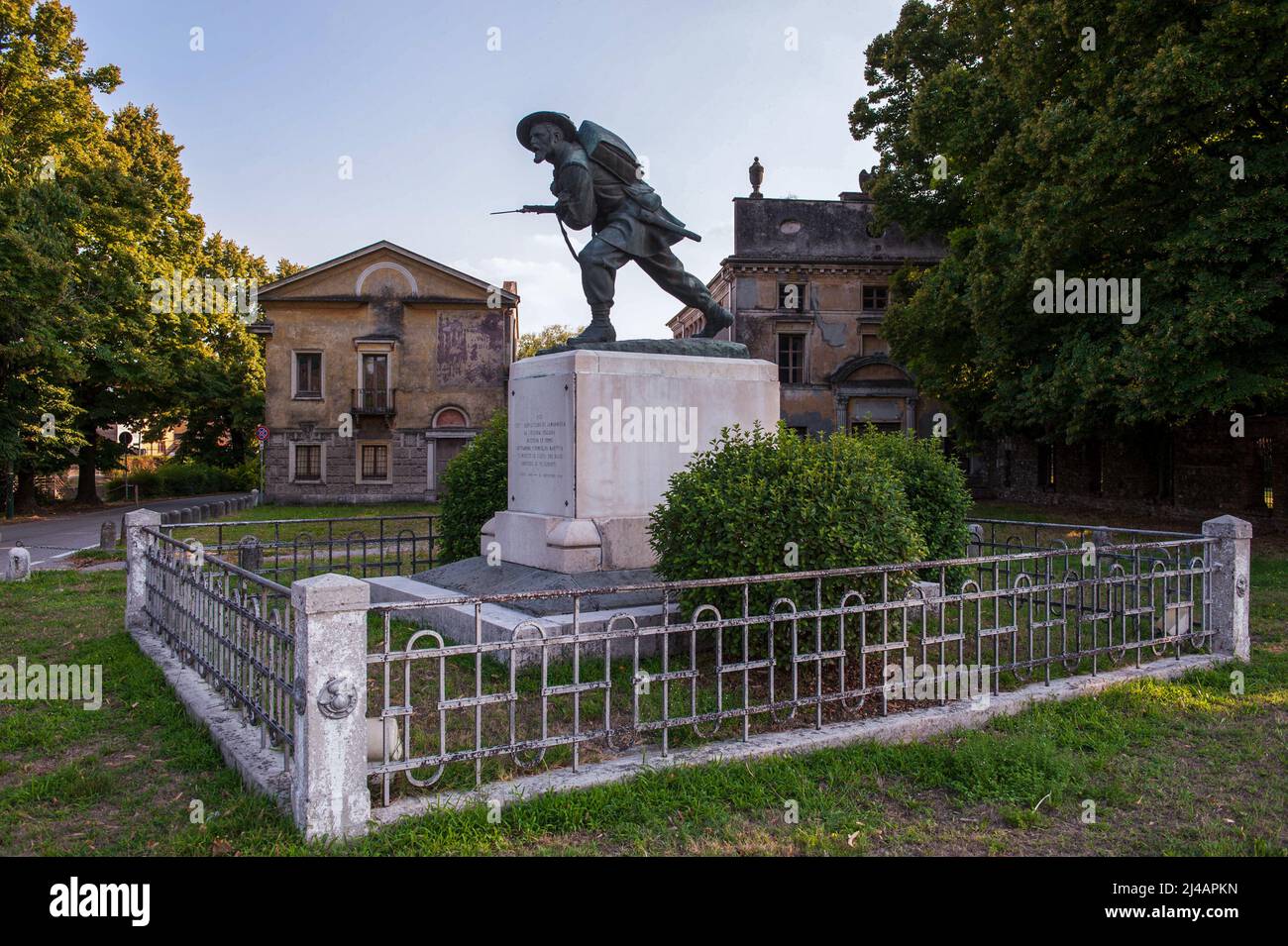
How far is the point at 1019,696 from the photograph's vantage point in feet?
20.0

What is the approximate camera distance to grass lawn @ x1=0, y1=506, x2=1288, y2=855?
4004 millimetres

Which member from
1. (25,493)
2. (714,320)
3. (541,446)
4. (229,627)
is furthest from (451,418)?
(229,627)

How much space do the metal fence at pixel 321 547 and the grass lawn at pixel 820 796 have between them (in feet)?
15.4

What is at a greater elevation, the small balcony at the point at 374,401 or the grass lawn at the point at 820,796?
the small balcony at the point at 374,401

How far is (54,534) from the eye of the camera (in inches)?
879

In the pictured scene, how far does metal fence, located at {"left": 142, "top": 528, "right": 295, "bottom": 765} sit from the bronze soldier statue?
402 cm

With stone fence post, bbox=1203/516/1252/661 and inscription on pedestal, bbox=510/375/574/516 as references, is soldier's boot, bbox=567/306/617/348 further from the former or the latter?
stone fence post, bbox=1203/516/1252/661

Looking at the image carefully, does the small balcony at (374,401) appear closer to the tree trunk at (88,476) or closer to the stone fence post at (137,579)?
the tree trunk at (88,476)

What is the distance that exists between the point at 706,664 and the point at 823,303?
97.8 ft

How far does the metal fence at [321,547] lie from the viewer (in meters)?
11.0

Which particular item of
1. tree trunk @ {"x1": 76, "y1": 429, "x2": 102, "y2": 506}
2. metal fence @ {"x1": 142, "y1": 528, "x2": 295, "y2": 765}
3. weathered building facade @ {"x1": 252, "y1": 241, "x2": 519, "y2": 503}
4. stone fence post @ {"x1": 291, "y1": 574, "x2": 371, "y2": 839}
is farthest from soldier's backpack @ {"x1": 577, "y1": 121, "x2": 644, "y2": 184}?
tree trunk @ {"x1": 76, "y1": 429, "x2": 102, "y2": 506}

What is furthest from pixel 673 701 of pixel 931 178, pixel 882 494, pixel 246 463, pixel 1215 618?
pixel 246 463

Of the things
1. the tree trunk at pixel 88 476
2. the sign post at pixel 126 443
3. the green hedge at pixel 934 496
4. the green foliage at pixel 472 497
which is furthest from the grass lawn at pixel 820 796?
the sign post at pixel 126 443

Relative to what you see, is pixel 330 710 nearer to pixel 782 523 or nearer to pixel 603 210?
pixel 782 523
